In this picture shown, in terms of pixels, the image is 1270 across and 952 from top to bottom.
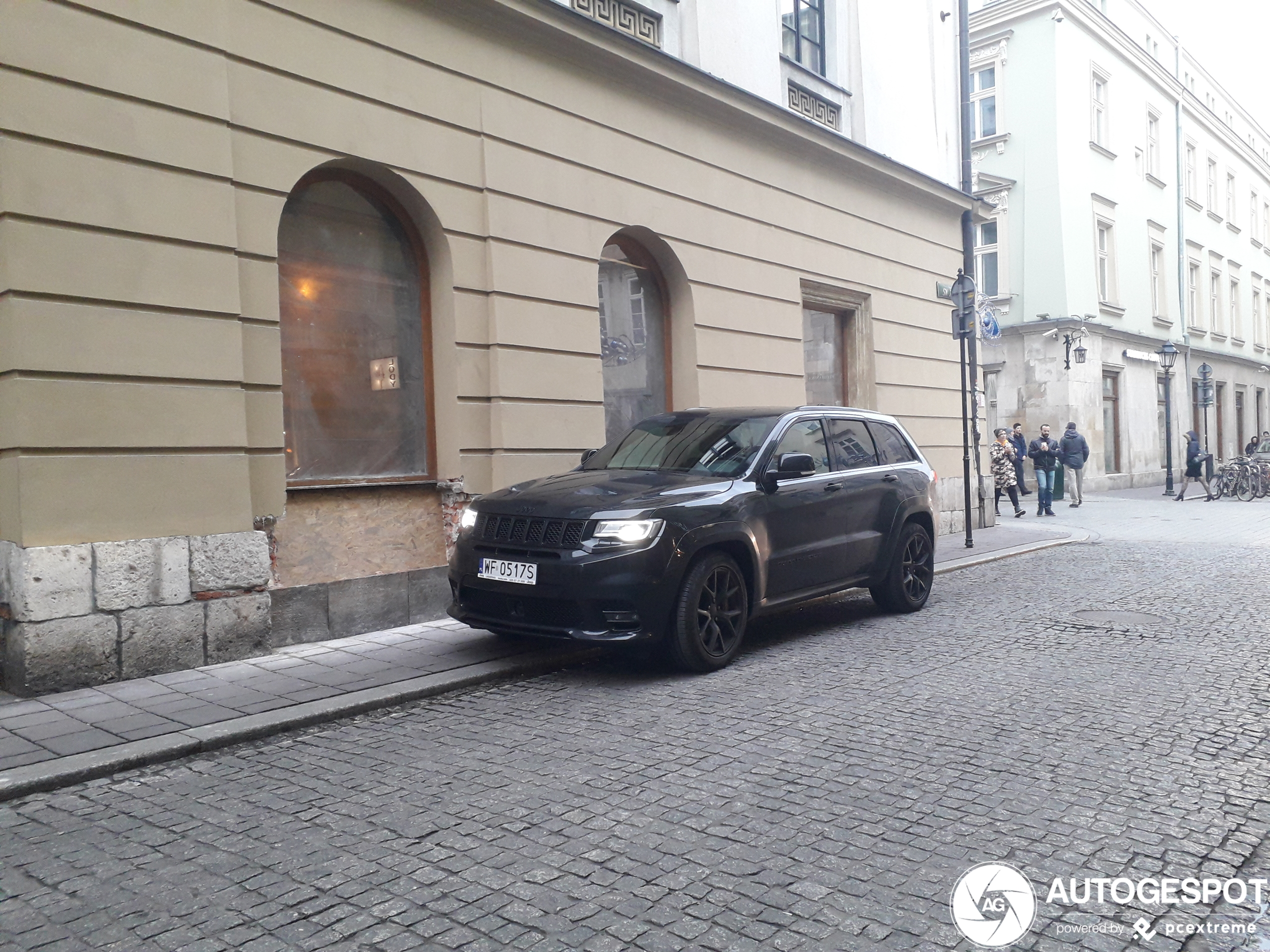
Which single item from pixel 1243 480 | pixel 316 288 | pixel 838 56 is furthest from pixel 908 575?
pixel 1243 480

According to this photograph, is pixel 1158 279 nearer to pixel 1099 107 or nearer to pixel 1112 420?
pixel 1099 107

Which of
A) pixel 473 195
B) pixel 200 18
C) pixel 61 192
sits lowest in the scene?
pixel 61 192

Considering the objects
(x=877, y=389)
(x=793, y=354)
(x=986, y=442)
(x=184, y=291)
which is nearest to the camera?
(x=184, y=291)

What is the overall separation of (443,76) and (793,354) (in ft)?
20.0

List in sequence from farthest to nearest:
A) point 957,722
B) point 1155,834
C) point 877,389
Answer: point 877,389 < point 957,722 < point 1155,834

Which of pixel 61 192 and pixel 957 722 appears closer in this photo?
pixel 957 722

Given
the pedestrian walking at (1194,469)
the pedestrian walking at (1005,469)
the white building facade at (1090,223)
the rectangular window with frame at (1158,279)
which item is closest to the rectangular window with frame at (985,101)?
the white building facade at (1090,223)

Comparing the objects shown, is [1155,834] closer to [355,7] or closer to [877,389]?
[355,7]

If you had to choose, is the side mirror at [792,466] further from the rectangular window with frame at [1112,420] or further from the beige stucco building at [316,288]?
the rectangular window with frame at [1112,420]

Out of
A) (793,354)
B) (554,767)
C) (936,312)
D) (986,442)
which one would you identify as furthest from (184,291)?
(986,442)

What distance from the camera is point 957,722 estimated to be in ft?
16.8

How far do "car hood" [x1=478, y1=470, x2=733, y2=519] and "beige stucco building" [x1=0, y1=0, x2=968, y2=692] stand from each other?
191cm

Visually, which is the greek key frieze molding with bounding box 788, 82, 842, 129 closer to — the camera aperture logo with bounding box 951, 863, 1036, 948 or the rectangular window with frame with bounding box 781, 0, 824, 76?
the rectangular window with frame with bounding box 781, 0, 824, 76

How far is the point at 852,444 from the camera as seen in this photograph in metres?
Answer: 8.23
